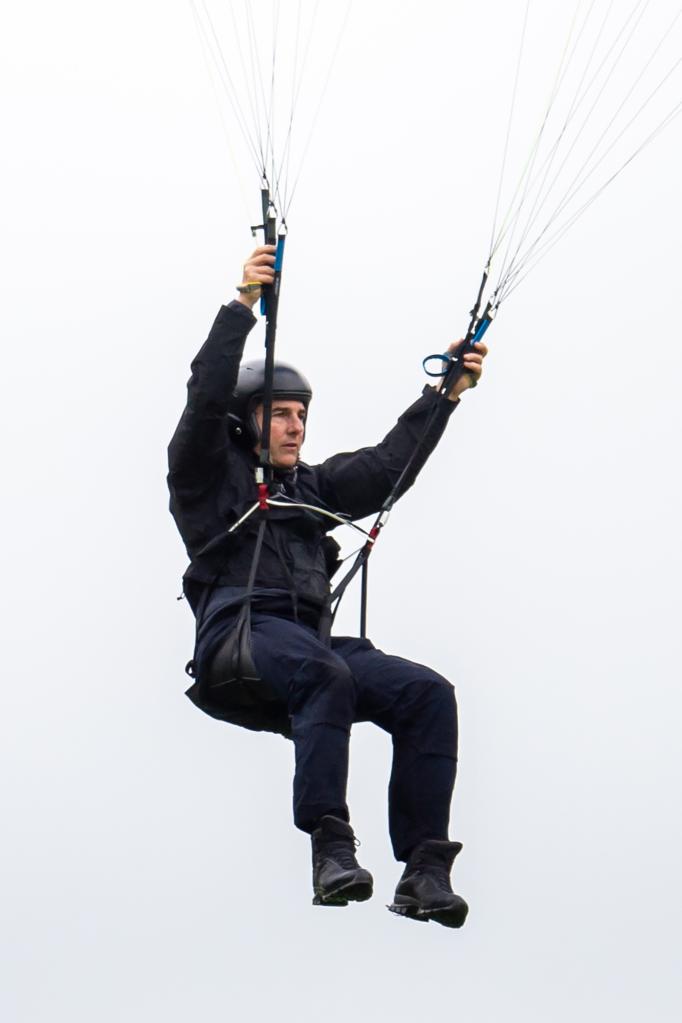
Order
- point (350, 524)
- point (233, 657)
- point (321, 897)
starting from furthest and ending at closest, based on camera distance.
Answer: point (350, 524)
point (233, 657)
point (321, 897)

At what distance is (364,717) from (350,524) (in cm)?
105

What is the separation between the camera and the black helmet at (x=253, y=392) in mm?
9133

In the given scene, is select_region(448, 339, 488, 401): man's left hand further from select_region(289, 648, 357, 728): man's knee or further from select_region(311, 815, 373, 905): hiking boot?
select_region(311, 815, 373, 905): hiking boot

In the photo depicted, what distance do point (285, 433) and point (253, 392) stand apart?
28cm

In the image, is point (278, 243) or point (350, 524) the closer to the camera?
point (278, 243)

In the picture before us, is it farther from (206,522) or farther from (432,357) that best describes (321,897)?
(432,357)

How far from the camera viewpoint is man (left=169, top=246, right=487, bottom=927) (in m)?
8.09

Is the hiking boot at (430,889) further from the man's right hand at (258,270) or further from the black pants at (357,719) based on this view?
the man's right hand at (258,270)

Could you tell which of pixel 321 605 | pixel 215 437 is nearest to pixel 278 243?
pixel 215 437

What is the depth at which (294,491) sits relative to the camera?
923cm

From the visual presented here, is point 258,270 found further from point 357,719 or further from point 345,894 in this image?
point 345,894

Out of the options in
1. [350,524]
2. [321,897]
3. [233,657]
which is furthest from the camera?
[350,524]

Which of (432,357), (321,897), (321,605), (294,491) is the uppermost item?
(432,357)

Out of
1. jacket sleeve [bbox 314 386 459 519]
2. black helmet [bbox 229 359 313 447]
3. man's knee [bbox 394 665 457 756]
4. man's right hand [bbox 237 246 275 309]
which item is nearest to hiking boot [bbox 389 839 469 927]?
man's knee [bbox 394 665 457 756]
